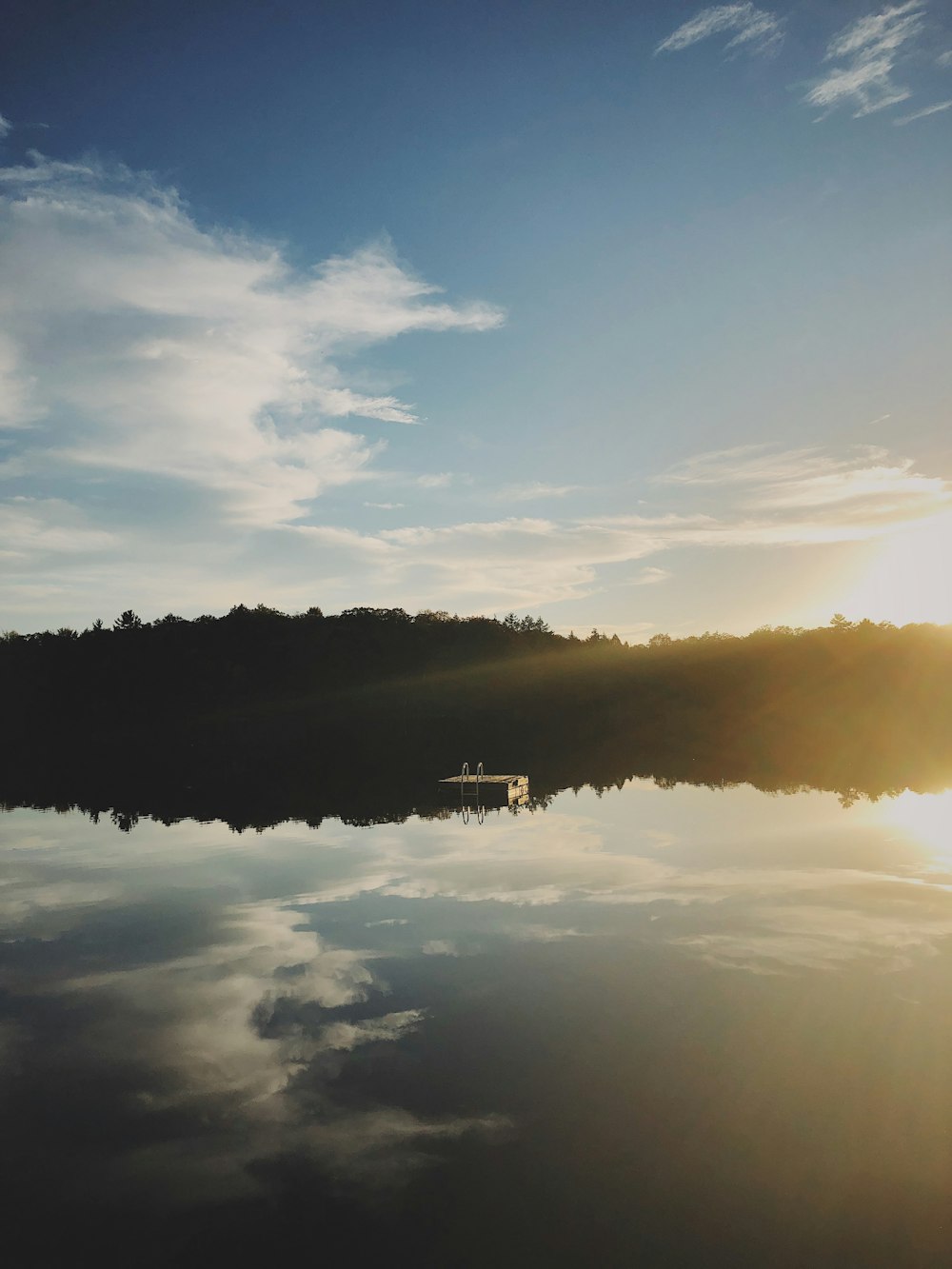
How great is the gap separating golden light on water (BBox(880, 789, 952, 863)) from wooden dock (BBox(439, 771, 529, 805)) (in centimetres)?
1760

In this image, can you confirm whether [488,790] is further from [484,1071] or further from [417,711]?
[417,711]

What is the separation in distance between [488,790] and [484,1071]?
3195 cm

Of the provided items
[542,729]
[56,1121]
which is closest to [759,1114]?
[56,1121]

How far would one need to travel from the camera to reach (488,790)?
44.2m

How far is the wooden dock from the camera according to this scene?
43812 millimetres

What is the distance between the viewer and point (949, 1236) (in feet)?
28.4

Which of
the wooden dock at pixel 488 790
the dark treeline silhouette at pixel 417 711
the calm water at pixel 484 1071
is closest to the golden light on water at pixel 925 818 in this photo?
the dark treeline silhouette at pixel 417 711

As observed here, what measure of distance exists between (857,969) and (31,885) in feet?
78.0

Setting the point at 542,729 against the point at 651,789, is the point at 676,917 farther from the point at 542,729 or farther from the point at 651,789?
the point at 542,729

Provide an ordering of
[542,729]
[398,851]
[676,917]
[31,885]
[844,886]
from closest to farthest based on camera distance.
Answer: [676,917], [844,886], [31,885], [398,851], [542,729]

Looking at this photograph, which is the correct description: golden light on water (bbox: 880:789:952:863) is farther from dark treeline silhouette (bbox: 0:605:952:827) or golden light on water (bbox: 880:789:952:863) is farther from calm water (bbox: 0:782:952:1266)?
calm water (bbox: 0:782:952:1266)

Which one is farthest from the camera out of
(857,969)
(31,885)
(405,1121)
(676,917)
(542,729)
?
(542,729)

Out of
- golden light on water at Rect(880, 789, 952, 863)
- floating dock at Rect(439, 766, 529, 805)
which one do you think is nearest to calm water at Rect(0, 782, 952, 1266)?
golden light on water at Rect(880, 789, 952, 863)

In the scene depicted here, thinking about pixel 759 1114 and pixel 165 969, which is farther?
pixel 165 969
